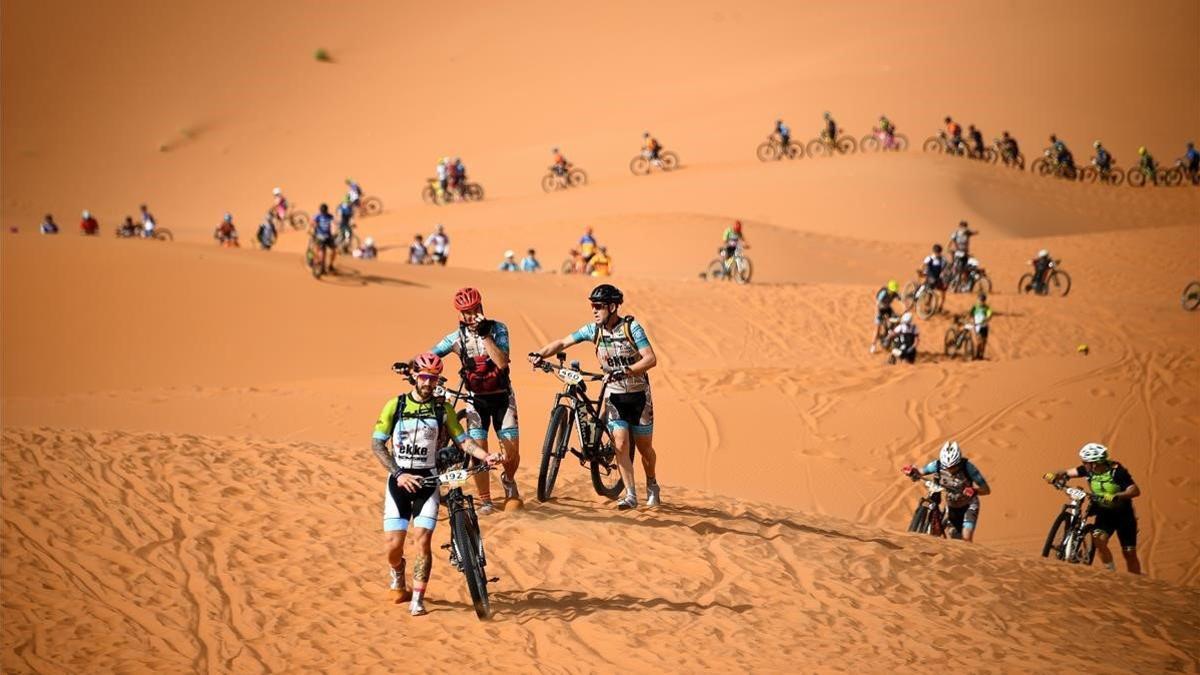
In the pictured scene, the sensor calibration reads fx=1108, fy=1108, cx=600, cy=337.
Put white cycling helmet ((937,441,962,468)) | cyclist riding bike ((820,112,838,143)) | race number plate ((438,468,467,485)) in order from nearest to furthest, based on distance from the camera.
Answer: race number plate ((438,468,467,485))
white cycling helmet ((937,441,962,468))
cyclist riding bike ((820,112,838,143))

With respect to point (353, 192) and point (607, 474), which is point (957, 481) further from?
point (353, 192)

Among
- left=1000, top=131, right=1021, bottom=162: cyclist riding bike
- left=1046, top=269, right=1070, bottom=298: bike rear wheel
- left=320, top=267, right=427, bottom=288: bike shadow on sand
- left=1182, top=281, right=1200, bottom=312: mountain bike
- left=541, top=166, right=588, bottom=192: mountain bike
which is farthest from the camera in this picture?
left=1000, top=131, right=1021, bottom=162: cyclist riding bike

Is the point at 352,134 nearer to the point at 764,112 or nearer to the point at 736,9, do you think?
the point at 764,112

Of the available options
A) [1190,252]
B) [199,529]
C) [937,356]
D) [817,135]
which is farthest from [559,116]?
[199,529]

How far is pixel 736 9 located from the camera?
6975cm

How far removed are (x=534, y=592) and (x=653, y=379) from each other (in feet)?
35.4

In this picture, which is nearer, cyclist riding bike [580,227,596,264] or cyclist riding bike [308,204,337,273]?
cyclist riding bike [308,204,337,273]

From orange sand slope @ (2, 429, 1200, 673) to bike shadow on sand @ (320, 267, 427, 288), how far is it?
11.5m

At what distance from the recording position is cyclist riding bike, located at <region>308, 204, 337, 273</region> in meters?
22.1

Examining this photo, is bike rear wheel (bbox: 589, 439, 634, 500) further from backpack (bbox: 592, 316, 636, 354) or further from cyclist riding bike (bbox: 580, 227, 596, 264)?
cyclist riding bike (bbox: 580, 227, 596, 264)

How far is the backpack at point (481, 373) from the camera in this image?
9672mm

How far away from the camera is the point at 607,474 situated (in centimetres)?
1087

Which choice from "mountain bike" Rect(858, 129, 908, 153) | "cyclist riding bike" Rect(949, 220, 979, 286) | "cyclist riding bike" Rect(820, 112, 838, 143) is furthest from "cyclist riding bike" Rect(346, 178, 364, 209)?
"cyclist riding bike" Rect(949, 220, 979, 286)

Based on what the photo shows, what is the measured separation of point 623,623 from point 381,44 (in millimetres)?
64537
